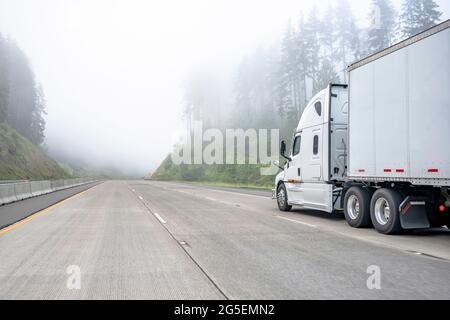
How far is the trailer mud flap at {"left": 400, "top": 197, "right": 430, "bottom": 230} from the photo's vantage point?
9283 mm

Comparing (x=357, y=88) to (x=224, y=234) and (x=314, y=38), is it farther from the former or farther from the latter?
(x=314, y=38)

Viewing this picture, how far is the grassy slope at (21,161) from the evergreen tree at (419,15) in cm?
5030

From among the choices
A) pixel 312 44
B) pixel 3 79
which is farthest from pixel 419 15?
pixel 3 79

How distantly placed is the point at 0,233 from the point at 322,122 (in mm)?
9040

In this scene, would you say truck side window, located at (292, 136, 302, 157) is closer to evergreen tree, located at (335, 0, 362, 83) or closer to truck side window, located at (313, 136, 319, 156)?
truck side window, located at (313, 136, 319, 156)

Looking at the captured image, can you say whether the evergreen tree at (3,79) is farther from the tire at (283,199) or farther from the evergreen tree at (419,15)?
the tire at (283,199)

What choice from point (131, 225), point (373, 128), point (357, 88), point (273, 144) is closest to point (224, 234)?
point (131, 225)

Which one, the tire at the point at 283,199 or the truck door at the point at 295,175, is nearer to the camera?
the truck door at the point at 295,175

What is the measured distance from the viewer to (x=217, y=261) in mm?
6789

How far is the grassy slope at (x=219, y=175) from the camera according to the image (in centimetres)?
4919

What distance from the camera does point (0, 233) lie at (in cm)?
973

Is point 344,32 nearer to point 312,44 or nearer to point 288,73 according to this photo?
point 312,44

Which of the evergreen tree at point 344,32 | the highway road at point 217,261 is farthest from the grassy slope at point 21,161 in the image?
the highway road at point 217,261

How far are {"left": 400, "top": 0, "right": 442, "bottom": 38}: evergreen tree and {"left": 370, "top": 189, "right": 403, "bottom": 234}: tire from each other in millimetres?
36083
